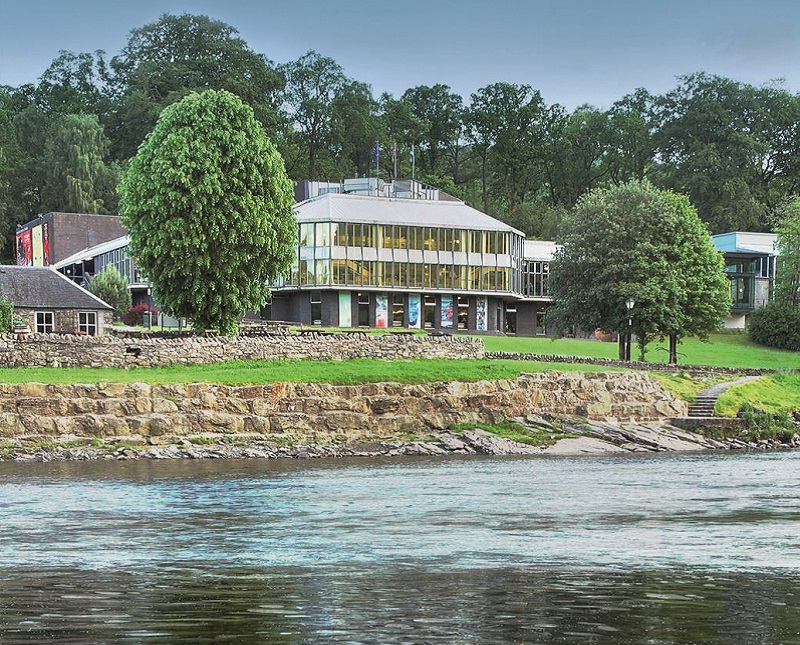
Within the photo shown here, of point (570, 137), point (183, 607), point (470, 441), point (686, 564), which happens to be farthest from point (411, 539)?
point (570, 137)

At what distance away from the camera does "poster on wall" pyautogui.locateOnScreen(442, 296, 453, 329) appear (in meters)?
104

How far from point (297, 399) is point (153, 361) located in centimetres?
869

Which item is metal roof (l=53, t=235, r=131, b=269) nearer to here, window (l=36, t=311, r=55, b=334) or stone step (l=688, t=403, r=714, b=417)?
window (l=36, t=311, r=55, b=334)

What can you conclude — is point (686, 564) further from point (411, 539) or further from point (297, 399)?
point (297, 399)

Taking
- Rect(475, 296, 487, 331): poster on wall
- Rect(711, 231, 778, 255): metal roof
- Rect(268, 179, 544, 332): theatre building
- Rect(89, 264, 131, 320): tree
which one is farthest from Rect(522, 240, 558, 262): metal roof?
Rect(89, 264, 131, 320): tree

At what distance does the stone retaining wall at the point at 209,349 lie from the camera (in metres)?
53.9

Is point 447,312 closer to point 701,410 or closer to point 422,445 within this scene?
point 701,410

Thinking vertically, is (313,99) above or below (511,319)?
above

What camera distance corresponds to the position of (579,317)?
256 feet

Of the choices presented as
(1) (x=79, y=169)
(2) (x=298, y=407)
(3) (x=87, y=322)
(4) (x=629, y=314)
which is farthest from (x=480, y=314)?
(2) (x=298, y=407)

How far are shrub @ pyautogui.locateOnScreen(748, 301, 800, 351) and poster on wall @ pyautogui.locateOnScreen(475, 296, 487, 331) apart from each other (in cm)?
2318

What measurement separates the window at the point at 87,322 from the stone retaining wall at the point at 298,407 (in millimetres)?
20730

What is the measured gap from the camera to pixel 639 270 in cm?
7562

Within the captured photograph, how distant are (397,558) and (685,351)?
76514 millimetres
